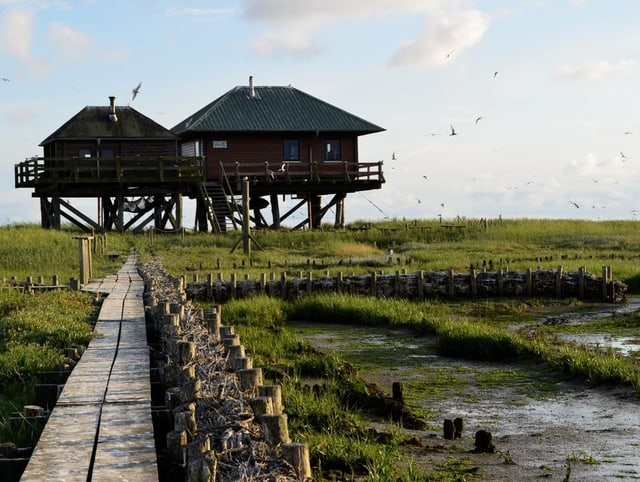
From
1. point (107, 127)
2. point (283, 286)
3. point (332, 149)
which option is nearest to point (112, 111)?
point (107, 127)

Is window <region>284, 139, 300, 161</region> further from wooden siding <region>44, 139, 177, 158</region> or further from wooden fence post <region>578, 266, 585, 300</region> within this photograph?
wooden fence post <region>578, 266, 585, 300</region>

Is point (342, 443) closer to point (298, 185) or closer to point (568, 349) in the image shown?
point (568, 349)

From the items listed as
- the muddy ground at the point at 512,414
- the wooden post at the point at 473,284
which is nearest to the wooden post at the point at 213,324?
the muddy ground at the point at 512,414

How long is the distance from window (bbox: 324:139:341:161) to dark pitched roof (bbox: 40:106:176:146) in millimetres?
7272

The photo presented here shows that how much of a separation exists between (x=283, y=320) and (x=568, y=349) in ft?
23.7

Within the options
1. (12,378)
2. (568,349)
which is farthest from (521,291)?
(12,378)

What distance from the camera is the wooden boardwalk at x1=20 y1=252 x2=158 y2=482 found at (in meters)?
6.81

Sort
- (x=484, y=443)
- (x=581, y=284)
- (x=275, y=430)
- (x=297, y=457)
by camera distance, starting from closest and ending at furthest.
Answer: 1. (x=297, y=457)
2. (x=275, y=430)
3. (x=484, y=443)
4. (x=581, y=284)

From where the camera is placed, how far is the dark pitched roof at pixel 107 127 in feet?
157

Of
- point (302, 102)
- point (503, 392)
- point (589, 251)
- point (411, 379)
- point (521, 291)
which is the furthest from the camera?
point (302, 102)

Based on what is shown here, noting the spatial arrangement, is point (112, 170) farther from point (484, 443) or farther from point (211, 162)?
point (484, 443)

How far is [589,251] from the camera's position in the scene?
36.6 metres

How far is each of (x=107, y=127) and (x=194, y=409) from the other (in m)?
42.0

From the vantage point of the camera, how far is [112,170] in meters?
46.2
